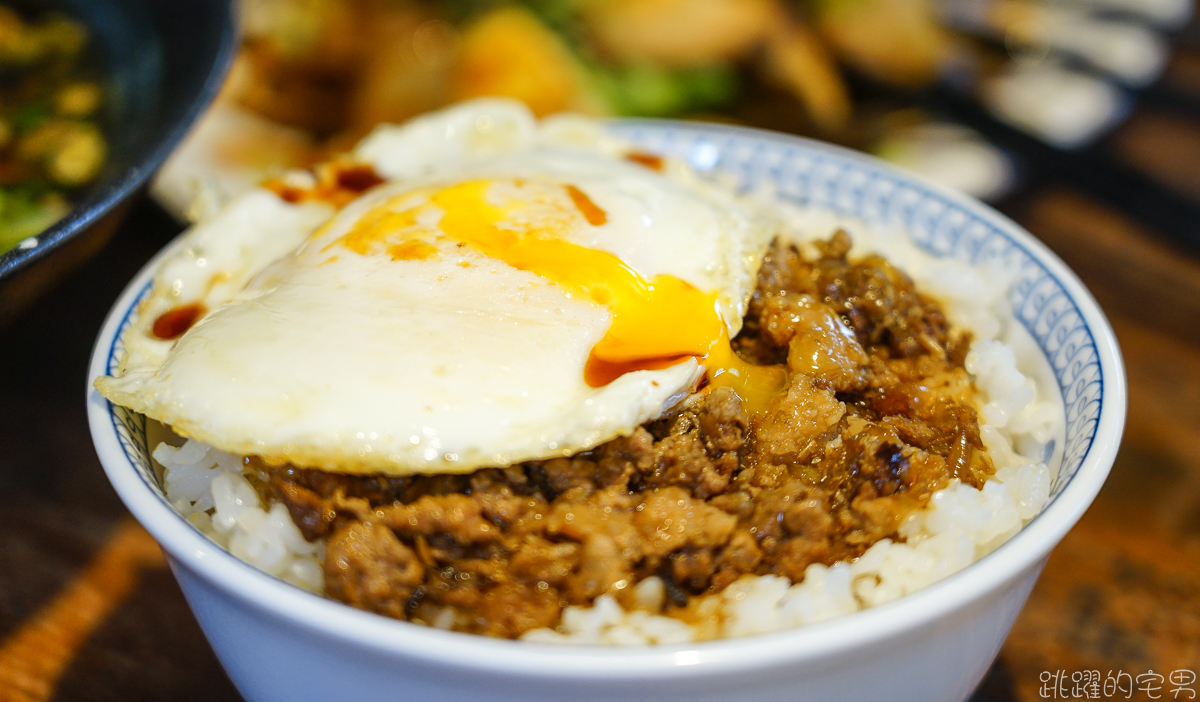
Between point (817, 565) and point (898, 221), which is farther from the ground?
point (898, 221)

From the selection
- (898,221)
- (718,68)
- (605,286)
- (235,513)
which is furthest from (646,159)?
(718,68)

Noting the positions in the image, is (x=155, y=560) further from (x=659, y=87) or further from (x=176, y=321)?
(x=659, y=87)

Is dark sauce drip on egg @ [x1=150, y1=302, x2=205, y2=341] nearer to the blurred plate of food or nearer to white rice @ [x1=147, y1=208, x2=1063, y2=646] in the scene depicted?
white rice @ [x1=147, y1=208, x2=1063, y2=646]

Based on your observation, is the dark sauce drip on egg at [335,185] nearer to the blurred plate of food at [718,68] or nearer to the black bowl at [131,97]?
the black bowl at [131,97]

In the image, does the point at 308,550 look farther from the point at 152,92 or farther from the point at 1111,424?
the point at 152,92

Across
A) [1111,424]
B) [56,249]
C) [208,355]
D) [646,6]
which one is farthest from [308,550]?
[646,6]
